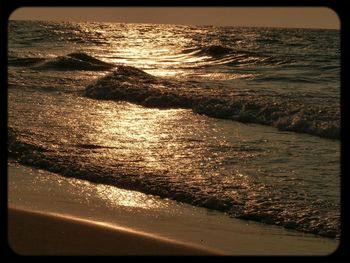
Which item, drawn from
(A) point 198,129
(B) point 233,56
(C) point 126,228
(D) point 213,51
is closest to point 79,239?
(C) point 126,228

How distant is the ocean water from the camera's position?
269 inches

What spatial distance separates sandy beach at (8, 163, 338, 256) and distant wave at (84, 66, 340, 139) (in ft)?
12.7

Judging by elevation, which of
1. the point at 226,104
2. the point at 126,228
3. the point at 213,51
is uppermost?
the point at 126,228

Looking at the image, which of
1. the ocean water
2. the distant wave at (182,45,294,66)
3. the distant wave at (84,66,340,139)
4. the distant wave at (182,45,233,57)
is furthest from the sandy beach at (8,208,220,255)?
the distant wave at (182,45,233,57)

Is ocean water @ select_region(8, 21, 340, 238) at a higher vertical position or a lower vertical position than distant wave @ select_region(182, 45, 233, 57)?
higher

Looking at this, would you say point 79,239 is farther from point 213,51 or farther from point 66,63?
point 213,51

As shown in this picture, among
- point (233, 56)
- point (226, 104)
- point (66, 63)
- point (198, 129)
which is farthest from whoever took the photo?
point (233, 56)

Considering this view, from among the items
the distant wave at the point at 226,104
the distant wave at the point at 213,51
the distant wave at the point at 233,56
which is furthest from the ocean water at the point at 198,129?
the distant wave at the point at 213,51

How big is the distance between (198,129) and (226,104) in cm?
224

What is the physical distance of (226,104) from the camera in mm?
12125

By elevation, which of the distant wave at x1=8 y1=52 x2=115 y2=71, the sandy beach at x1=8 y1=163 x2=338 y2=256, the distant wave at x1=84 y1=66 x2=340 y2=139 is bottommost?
the distant wave at x1=8 y1=52 x2=115 y2=71

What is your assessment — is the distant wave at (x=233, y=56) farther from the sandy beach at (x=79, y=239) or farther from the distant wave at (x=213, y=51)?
the sandy beach at (x=79, y=239)

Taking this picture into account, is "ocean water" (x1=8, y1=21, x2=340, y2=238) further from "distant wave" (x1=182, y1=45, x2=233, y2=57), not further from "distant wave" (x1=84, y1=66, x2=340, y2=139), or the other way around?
"distant wave" (x1=182, y1=45, x2=233, y2=57)
